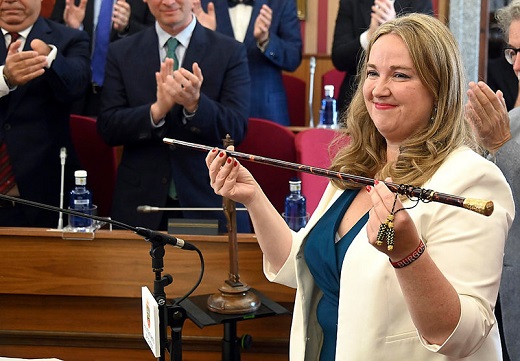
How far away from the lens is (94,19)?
3.94 meters

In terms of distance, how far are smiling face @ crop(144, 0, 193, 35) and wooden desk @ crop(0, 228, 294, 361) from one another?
2.82ft

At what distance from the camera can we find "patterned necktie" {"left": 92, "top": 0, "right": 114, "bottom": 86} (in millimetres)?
3816

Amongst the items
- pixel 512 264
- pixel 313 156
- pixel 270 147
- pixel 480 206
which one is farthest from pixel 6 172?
pixel 480 206

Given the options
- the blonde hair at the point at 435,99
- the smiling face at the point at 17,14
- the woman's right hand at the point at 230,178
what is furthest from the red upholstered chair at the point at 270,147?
the blonde hair at the point at 435,99

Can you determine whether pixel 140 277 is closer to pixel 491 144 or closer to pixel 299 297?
pixel 299 297

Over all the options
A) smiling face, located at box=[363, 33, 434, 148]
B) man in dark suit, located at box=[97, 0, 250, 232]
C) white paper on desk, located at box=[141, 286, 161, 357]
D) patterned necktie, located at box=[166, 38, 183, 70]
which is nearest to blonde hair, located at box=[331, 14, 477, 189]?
smiling face, located at box=[363, 33, 434, 148]

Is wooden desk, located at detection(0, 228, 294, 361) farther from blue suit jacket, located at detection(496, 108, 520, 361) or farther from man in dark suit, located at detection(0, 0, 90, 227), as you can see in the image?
blue suit jacket, located at detection(496, 108, 520, 361)

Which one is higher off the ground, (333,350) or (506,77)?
(506,77)

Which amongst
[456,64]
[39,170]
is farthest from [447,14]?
[456,64]

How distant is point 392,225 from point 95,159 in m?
2.37

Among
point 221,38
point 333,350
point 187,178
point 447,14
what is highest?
point 447,14

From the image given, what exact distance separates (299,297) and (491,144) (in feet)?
2.52

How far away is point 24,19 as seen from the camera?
305 centimetres

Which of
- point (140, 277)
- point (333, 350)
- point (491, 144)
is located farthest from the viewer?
point (140, 277)
